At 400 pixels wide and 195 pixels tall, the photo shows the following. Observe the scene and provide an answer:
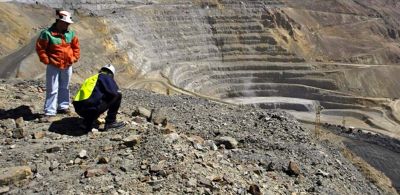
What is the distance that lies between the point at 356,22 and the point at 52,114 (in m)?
65.6

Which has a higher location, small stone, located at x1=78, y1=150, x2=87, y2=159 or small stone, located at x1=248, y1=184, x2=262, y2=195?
small stone, located at x1=78, y1=150, x2=87, y2=159

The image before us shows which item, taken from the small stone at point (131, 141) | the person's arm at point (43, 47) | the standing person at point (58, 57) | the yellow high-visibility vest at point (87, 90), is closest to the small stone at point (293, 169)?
the small stone at point (131, 141)

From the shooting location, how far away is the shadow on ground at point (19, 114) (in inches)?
356

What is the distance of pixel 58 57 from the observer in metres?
8.84

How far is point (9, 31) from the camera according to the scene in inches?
1481

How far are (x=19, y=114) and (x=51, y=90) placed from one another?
83cm

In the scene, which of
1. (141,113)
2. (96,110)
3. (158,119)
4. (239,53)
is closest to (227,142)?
(158,119)

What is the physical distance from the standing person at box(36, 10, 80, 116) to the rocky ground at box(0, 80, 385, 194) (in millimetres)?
330

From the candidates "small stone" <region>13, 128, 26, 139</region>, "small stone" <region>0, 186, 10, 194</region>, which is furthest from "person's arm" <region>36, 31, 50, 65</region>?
"small stone" <region>0, 186, 10, 194</region>

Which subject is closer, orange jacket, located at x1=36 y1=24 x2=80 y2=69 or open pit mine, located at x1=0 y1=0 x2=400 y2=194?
orange jacket, located at x1=36 y1=24 x2=80 y2=69

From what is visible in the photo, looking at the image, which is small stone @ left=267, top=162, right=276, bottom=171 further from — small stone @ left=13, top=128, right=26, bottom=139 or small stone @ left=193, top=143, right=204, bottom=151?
small stone @ left=13, top=128, right=26, bottom=139

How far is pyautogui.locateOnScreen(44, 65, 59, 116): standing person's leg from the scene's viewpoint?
8898 mm

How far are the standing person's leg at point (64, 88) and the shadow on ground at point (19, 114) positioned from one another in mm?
474

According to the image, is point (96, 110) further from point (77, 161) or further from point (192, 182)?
point (192, 182)
